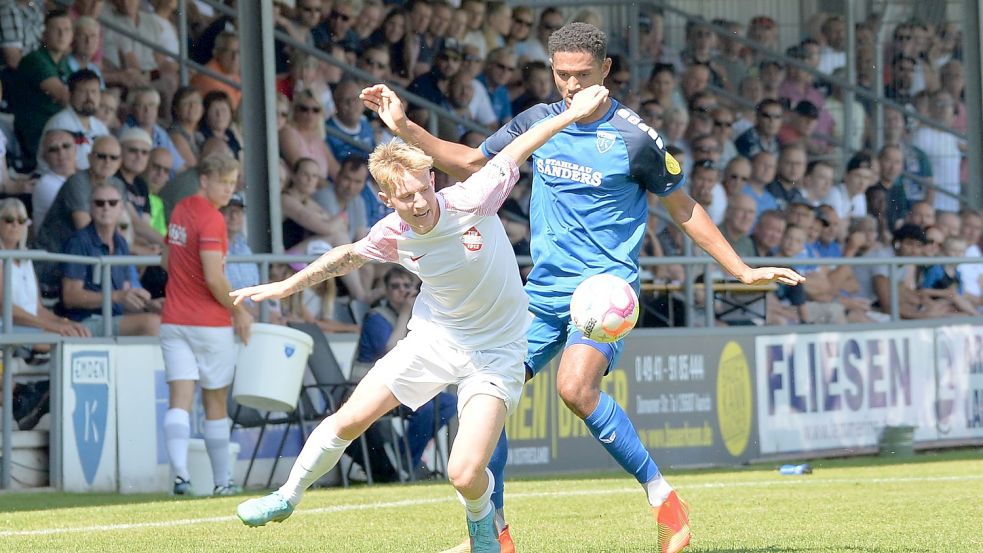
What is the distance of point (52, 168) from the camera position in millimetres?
12367

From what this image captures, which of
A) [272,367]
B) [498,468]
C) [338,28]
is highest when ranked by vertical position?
[338,28]

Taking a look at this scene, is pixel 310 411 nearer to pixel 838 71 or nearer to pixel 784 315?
pixel 784 315

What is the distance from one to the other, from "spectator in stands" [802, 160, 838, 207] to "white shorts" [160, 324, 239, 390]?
836cm

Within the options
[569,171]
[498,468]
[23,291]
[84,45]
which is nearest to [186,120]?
[84,45]

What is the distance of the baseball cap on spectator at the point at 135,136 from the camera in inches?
507

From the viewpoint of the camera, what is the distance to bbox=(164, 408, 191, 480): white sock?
447 inches

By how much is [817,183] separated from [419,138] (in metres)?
11.6

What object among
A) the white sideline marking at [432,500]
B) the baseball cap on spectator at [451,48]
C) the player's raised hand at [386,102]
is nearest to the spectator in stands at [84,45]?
the baseball cap on spectator at [451,48]

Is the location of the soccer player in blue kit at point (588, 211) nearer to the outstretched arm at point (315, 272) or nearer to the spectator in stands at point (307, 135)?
the outstretched arm at point (315, 272)

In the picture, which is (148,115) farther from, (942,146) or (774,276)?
(942,146)

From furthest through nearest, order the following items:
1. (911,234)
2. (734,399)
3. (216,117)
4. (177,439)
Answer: (911,234) → (734,399) → (216,117) → (177,439)

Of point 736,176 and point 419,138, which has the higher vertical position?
point 736,176

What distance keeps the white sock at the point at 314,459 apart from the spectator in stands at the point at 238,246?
5.76 metres

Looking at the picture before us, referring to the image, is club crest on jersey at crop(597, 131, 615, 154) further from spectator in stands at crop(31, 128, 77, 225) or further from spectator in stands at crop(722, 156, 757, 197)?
spectator in stands at crop(722, 156, 757, 197)
